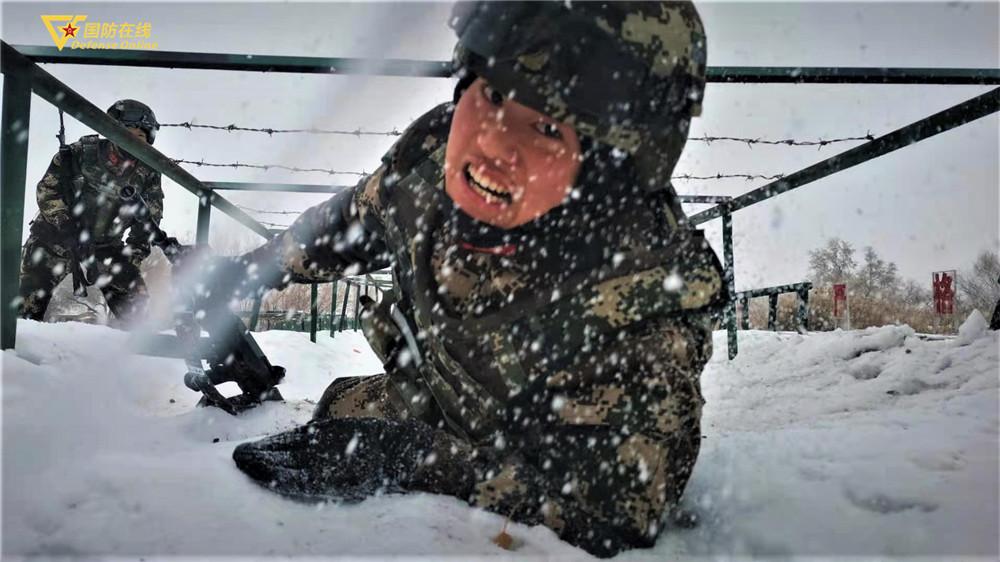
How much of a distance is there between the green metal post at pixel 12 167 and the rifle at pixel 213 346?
0.48m

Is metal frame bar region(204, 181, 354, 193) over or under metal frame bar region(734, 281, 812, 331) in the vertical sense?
over

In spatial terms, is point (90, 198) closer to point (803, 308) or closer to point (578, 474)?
point (578, 474)

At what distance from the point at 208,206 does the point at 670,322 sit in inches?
104

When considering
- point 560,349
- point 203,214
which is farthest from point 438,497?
point 203,214

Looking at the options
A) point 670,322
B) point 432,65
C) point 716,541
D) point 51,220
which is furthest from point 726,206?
point 51,220

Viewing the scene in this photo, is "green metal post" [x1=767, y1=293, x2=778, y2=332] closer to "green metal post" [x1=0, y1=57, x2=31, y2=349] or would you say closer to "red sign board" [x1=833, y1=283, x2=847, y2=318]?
"green metal post" [x1=0, y1=57, x2=31, y2=349]

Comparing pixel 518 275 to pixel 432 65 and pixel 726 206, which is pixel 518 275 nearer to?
pixel 432 65

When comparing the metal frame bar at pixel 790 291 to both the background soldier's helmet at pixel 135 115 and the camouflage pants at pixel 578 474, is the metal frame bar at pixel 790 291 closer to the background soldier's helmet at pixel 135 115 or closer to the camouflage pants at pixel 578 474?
the camouflage pants at pixel 578 474

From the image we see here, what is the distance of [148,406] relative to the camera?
2039 millimetres

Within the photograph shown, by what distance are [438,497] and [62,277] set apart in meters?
4.09

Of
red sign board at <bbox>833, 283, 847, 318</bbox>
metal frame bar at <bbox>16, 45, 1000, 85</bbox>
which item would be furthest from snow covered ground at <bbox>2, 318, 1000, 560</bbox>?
red sign board at <bbox>833, 283, 847, 318</bbox>

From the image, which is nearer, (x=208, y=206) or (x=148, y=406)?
(x=148, y=406)

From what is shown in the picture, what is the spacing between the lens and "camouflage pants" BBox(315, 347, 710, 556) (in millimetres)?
1039

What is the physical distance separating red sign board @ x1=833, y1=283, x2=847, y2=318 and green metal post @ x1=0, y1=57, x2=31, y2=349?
53.9 feet
